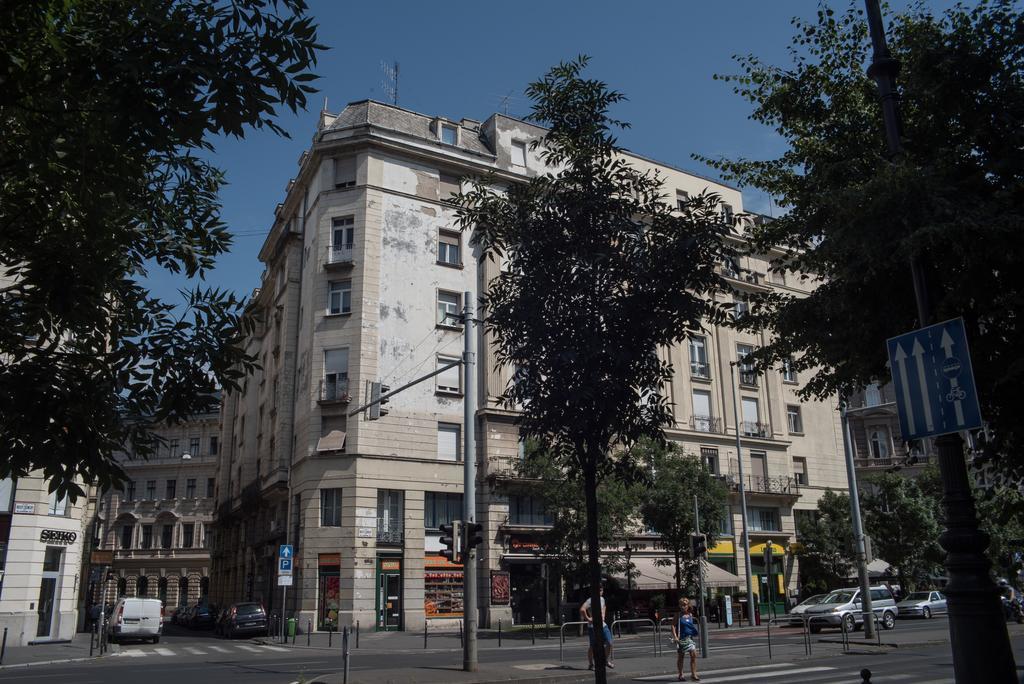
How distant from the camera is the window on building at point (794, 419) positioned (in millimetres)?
51594

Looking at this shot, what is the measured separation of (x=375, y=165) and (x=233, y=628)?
21486 mm

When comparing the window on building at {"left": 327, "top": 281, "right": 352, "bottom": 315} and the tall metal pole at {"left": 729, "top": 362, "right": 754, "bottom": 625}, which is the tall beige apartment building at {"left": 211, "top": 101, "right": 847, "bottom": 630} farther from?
the tall metal pole at {"left": 729, "top": 362, "right": 754, "bottom": 625}

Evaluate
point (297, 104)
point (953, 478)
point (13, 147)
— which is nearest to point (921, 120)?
point (953, 478)

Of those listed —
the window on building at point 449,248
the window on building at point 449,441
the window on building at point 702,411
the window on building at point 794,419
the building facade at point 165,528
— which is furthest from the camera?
the building facade at point 165,528

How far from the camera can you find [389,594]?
34844 millimetres

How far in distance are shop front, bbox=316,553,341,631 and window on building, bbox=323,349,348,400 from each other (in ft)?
23.1

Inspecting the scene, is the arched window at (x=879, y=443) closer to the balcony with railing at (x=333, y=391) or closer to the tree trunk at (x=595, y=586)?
the balcony with railing at (x=333, y=391)

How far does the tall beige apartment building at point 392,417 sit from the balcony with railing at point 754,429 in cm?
221

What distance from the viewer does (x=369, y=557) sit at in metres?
34.3

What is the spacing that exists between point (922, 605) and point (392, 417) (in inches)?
1060

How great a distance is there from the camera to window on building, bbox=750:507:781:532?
154 ft

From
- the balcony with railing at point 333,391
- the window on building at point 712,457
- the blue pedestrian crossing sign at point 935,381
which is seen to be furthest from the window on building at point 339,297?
the blue pedestrian crossing sign at point 935,381

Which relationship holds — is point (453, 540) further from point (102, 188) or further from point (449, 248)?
point (449, 248)

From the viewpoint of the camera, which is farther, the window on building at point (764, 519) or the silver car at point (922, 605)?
the window on building at point (764, 519)
